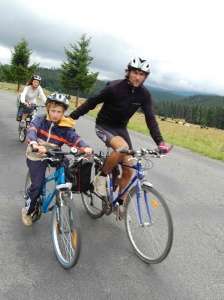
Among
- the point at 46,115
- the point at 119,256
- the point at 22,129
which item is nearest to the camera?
the point at 119,256

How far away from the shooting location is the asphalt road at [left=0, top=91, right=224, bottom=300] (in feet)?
12.0

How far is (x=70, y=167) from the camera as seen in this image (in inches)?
182

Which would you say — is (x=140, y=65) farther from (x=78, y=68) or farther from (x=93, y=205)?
(x=78, y=68)

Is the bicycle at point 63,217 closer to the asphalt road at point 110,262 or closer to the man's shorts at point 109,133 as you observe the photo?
the asphalt road at point 110,262

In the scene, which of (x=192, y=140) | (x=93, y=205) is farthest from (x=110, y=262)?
(x=192, y=140)

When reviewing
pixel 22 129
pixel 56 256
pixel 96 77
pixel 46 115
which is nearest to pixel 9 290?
pixel 56 256

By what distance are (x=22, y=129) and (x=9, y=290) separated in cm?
838

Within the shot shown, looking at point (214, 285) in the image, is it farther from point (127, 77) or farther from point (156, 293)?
point (127, 77)

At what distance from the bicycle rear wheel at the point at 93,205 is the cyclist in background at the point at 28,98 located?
20.8ft

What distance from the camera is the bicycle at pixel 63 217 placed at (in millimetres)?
3846

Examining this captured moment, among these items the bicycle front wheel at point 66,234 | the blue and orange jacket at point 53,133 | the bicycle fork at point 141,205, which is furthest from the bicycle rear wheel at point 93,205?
the bicycle front wheel at point 66,234

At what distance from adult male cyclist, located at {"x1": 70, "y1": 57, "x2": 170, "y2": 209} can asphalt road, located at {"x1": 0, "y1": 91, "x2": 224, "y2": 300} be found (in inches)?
30.7

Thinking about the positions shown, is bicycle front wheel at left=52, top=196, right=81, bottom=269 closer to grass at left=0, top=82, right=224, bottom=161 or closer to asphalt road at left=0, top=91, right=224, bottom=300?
asphalt road at left=0, top=91, right=224, bottom=300

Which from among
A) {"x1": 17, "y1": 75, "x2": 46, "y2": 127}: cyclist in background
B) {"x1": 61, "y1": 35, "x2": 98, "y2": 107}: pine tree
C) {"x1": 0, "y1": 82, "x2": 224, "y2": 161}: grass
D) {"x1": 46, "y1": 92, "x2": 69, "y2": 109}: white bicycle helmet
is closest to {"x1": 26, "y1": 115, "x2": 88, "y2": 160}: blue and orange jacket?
Result: {"x1": 46, "y1": 92, "x2": 69, "y2": 109}: white bicycle helmet
